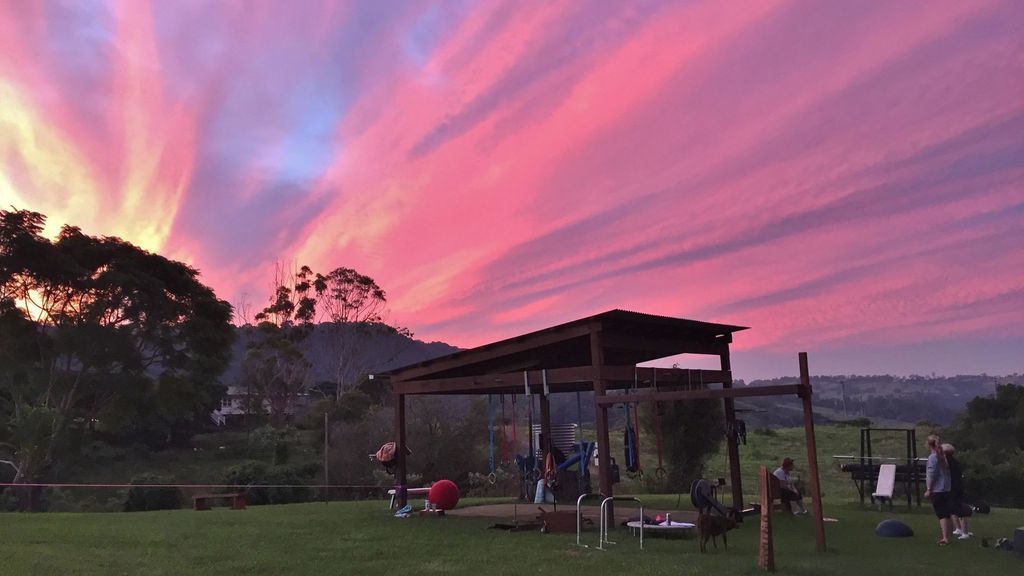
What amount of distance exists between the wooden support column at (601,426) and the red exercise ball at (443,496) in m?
4.16

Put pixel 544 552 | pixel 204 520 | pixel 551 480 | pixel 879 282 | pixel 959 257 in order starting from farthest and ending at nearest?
1. pixel 879 282
2. pixel 959 257
3. pixel 204 520
4. pixel 551 480
5. pixel 544 552

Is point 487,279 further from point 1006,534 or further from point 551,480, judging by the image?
point 1006,534

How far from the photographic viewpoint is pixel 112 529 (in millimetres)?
12000

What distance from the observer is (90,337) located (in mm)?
28656

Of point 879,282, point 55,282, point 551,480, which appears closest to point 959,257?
point 879,282

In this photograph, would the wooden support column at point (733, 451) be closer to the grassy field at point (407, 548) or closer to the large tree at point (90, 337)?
the grassy field at point (407, 548)

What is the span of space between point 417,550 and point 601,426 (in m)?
3.91

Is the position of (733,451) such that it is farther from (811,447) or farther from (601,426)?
(811,447)

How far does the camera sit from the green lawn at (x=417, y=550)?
833 centimetres

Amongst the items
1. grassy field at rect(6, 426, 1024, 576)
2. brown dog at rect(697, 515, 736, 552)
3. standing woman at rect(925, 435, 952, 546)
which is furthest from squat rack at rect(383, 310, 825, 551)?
standing woman at rect(925, 435, 952, 546)

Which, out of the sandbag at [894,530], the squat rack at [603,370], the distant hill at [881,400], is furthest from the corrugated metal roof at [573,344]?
the distant hill at [881,400]

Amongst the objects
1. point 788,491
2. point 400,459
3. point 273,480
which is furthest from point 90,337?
point 788,491

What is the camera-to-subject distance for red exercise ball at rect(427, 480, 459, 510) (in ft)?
48.6

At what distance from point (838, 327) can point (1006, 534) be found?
1677cm
